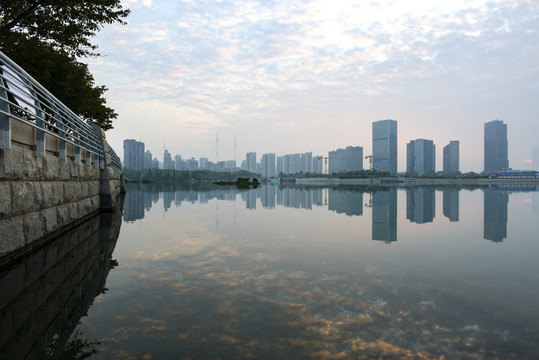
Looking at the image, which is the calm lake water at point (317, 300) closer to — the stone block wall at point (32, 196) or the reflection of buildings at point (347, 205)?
the stone block wall at point (32, 196)

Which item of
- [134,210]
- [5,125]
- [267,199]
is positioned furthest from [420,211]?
[5,125]

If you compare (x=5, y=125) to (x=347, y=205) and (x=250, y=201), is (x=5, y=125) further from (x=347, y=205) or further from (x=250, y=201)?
(x=250, y=201)

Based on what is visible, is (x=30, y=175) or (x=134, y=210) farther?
(x=134, y=210)

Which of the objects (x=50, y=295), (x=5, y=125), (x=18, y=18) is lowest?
(x=50, y=295)

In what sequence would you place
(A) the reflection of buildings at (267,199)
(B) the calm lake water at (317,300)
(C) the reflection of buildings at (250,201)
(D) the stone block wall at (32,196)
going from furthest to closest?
(A) the reflection of buildings at (267,199) < (C) the reflection of buildings at (250,201) < (D) the stone block wall at (32,196) < (B) the calm lake water at (317,300)

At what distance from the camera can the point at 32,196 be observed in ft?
26.1

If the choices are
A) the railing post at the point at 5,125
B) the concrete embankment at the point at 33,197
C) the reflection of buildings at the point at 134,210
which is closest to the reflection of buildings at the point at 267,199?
the reflection of buildings at the point at 134,210

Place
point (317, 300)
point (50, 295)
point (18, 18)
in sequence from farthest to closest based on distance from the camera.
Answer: point (18, 18)
point (50, 295)
point (317, 300)

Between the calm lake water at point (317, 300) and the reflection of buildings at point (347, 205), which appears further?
the reflection of buildings at point (347, 205)

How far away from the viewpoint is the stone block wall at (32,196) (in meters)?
6.66

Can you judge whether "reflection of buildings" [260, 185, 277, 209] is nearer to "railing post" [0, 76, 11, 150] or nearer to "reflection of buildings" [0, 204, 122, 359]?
"reflection of buildings" [0, 204, 122, 359]

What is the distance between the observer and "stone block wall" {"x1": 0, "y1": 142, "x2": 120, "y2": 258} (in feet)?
21.9

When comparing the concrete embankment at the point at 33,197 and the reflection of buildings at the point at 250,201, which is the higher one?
the concrete embankment at the point at 33,197

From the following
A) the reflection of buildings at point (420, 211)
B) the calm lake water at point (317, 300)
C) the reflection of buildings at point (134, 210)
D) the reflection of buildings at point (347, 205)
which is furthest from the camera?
the reflection of buildings at point (347, 205)
